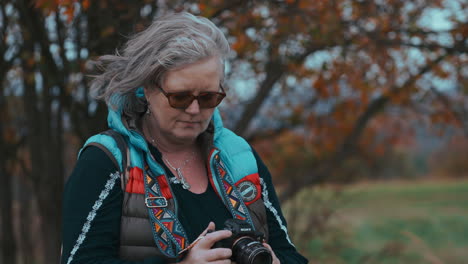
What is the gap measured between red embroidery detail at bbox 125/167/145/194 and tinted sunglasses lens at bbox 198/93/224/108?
33cm

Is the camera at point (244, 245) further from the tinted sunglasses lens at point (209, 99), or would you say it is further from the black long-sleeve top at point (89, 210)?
the tinted sunglasses lens at point (209, 99)

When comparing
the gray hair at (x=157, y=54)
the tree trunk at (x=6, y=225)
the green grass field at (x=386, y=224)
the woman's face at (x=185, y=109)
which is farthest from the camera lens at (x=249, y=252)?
the tree trunk at (x=6, y=225)

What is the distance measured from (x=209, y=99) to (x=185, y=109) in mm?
94

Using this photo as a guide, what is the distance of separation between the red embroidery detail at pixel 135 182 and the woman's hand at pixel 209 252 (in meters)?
0.25

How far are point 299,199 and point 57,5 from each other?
15.0 feet

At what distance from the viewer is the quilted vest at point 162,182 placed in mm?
1752

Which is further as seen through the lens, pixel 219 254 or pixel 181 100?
pixel 181 100

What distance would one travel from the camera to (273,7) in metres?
4.17

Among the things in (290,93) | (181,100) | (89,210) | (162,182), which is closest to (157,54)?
(181,100)

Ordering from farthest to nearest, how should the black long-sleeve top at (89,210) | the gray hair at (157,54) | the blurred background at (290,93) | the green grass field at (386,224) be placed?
the green grass field at (386,224)
the blurred background at (290,93)
the gray hair at (157,54)
the black long-sleeve top at (89,210)

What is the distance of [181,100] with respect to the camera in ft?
6.24

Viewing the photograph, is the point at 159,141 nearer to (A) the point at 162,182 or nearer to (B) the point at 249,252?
(A) the point at 162,182

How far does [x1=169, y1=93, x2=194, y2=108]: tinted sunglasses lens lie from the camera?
1.90m

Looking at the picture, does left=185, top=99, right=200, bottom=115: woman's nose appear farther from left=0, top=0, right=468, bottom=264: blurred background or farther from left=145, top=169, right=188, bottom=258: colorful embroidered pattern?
left=0, top=0, right=468, bottom=264: blurred background
